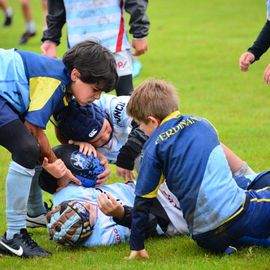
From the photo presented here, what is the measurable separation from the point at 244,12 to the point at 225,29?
10.3 feet

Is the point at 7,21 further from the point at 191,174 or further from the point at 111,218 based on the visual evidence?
the point at 191,174

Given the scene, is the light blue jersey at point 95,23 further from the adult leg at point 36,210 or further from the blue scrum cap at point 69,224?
the blue scrum cap at point 69,224

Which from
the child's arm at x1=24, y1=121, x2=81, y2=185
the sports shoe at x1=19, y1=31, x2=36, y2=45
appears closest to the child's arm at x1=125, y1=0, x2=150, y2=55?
the child's arm at x1=24, y1=121, x2=81, y2=185

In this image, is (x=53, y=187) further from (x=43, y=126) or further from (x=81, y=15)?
(x=81, y=15)

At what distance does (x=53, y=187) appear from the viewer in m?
5.75

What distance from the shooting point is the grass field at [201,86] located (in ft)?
16.2

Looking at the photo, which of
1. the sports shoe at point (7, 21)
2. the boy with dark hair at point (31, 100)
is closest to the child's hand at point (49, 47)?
the boy with dark hair at point (31, 100)

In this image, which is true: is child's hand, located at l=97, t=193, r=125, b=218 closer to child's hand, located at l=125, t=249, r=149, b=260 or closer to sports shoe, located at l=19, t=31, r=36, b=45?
child's hand, located at l=125, t=249, r=149, b=260

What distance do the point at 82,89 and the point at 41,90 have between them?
297 mm

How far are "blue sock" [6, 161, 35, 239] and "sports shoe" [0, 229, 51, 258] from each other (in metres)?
0.04

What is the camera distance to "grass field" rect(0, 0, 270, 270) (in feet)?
16.2

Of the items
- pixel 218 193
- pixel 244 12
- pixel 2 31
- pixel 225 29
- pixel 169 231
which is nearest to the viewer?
pixel 218 193

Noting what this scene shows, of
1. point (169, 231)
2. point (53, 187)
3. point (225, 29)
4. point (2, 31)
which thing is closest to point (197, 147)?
point (169, 231)

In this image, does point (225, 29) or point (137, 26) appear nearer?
point (137, 26)
